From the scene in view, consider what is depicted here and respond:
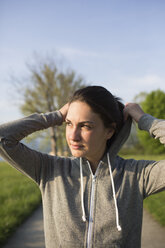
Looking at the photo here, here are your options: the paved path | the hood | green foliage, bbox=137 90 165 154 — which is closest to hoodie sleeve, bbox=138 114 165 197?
the hood

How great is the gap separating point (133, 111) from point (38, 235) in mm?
2902

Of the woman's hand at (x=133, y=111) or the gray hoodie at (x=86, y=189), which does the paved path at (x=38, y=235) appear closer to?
the gray hoodie at (x=86, y=189)

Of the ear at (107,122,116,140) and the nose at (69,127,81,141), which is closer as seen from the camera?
the nose at (69,127,81,141)

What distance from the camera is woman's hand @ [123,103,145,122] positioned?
6.81ft

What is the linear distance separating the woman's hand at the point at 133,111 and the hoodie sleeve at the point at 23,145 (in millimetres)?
552

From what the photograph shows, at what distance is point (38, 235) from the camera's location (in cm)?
403

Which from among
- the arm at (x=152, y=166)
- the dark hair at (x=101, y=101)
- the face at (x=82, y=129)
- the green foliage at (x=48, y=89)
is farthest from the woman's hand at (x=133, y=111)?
the green foliage at (x=48, y=89)

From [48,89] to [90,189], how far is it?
13634mm

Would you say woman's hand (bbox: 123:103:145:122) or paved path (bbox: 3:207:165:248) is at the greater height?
woman's hand (bbox: 123:103:145:122)

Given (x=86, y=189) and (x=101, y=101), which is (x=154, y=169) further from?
(x=101, y=101)

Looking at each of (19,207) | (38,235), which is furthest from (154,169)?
(19,207)

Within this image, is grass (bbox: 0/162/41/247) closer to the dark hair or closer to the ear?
the ear

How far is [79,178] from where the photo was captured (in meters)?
2.00

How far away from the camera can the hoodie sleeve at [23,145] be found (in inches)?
72.8
